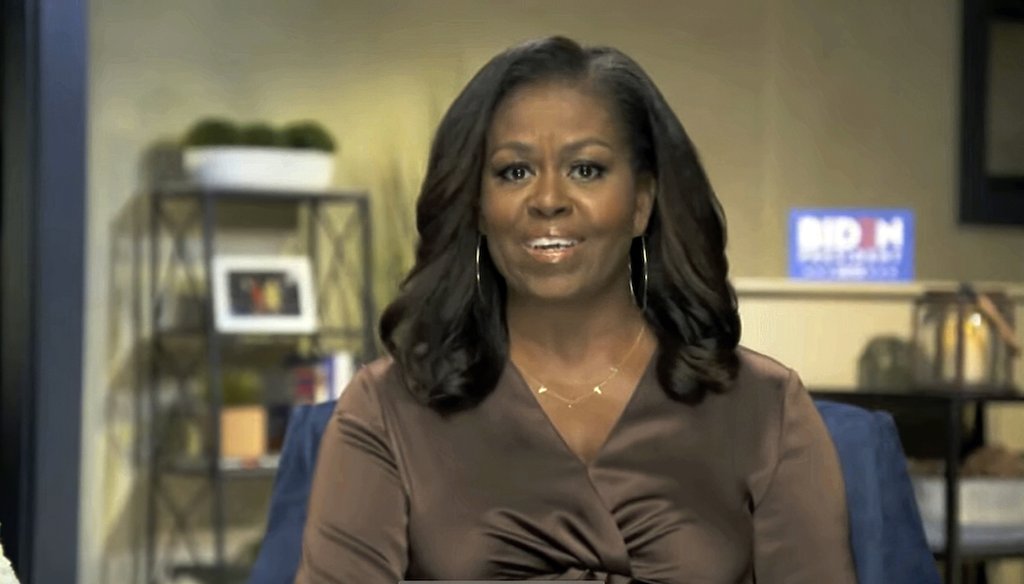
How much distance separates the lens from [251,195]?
10.3 ft

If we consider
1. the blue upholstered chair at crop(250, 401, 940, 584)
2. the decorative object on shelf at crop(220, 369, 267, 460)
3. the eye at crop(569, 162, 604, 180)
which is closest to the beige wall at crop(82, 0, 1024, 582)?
the decorative object on shelf at crop(220, 369, 267, 460)

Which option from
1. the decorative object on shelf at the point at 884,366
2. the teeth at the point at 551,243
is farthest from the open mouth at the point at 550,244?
the decorative object on shelf at the point at 884,366

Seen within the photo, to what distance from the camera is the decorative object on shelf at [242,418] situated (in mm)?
3094

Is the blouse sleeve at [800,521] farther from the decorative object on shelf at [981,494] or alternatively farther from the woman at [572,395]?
the decorative object on shelf at [981,494]

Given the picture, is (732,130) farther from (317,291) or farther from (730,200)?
(317,291)

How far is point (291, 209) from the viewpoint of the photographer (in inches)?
128

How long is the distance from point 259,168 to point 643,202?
2307 mm

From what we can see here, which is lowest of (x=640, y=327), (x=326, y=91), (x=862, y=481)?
(x=862, y=481)

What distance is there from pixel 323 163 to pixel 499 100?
2376 millimetres

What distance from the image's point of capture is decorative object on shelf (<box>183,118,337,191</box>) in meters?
3.07

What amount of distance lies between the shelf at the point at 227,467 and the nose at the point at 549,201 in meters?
2.33

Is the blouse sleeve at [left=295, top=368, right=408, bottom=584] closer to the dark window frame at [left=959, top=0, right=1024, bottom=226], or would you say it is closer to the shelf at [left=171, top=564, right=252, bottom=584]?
the shelf at [left=171, top=564, right=252, bottom=584]

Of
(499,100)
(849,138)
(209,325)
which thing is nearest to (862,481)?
(499,100)

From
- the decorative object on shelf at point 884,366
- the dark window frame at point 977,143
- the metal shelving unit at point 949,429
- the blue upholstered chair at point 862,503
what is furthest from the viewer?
the dark window frame at point 977,143
